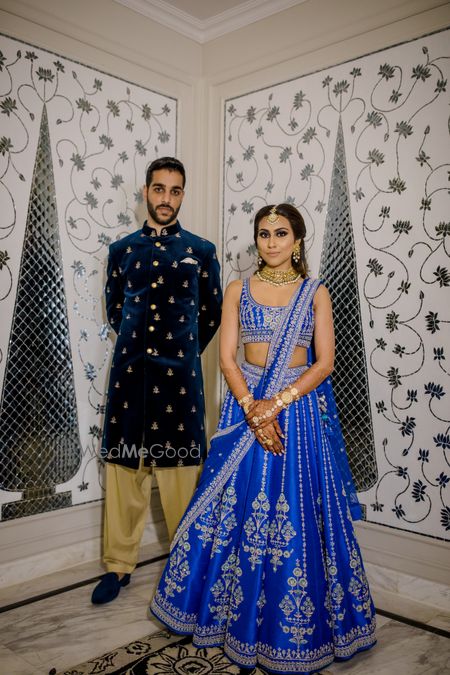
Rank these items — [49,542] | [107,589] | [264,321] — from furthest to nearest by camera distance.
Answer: [49,542], [107,589], [264,321]

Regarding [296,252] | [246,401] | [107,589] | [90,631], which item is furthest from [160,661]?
[296,252]

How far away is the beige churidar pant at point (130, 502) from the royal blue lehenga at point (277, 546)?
1.67ft

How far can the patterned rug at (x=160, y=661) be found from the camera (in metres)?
2.04

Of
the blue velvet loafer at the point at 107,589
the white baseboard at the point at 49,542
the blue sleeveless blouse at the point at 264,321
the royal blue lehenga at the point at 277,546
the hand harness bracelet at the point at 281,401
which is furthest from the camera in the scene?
the white baseboard at the point at 49,542

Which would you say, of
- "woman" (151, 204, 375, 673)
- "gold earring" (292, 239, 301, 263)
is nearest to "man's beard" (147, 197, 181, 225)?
"woman" (151, 204, 375, 673)

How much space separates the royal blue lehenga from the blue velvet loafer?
0.40 meters

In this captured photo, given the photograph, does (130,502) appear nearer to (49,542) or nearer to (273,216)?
(49,542)

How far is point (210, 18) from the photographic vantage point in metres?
3.45

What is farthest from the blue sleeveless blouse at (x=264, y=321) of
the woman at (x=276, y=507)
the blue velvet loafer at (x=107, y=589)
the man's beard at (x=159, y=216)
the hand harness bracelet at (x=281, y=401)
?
the blue velvet loafer at (x=107, y=589)

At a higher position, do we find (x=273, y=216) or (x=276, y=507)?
(x=273, y=216)

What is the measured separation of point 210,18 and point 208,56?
0.69 ft

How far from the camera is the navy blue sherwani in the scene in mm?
2641

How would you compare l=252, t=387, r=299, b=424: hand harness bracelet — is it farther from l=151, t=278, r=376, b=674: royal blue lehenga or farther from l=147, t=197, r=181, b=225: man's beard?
l=147, t=197, r=181, b=225: man's beard

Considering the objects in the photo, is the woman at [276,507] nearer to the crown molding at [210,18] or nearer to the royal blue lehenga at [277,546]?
the royal blue lehenga at [277,546]
